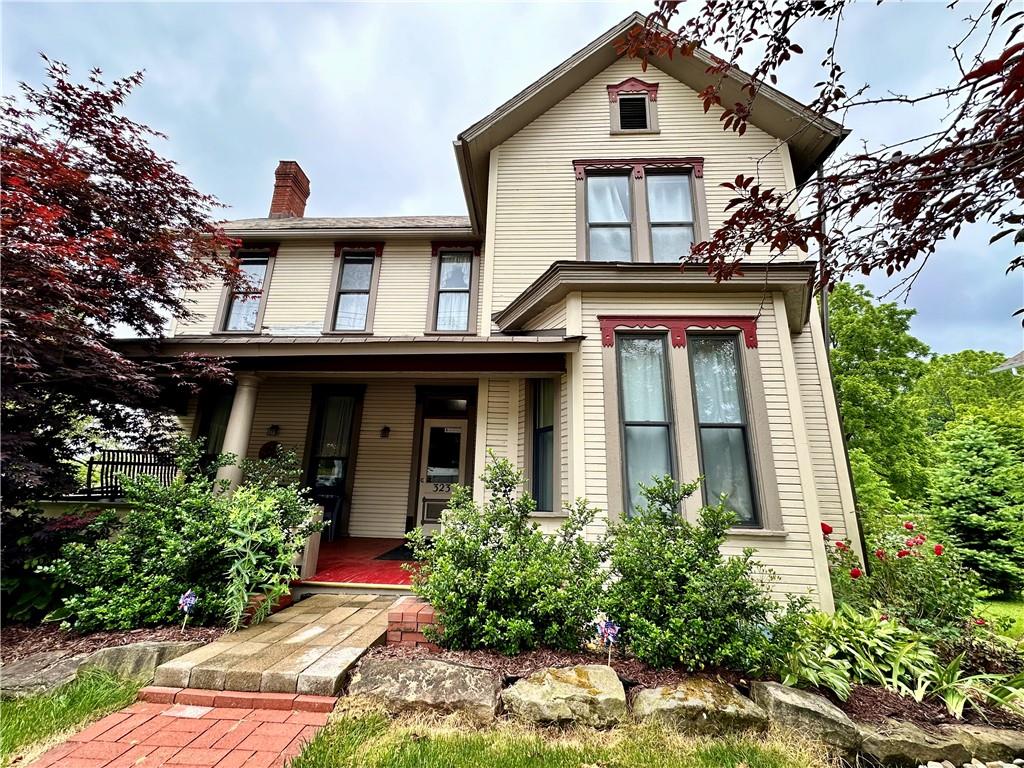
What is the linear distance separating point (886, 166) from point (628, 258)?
418 centimetres

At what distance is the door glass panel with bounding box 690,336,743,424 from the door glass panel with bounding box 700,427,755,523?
0.16 meters

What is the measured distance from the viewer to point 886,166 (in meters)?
2.31

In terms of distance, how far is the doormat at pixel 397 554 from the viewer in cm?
654

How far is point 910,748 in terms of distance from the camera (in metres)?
2.67

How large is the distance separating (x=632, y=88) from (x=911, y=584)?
827 cm

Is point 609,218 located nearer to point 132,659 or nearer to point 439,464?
point 439,464

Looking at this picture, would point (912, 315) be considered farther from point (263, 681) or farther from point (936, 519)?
point (263, 681)

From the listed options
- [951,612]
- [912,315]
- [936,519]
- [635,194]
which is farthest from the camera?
[912,315]

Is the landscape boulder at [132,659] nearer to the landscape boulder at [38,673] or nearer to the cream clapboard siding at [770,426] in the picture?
the landscape boulder at [38,673]

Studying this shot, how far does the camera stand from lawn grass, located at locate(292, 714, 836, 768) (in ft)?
7.63

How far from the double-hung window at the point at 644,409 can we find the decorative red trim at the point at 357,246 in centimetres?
621

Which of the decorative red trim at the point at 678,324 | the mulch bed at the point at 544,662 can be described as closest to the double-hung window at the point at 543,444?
the decorative red trim at the point at 678,324

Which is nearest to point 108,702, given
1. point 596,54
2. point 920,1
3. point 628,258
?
point 628,258

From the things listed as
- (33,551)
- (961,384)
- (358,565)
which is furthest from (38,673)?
(961,384)
